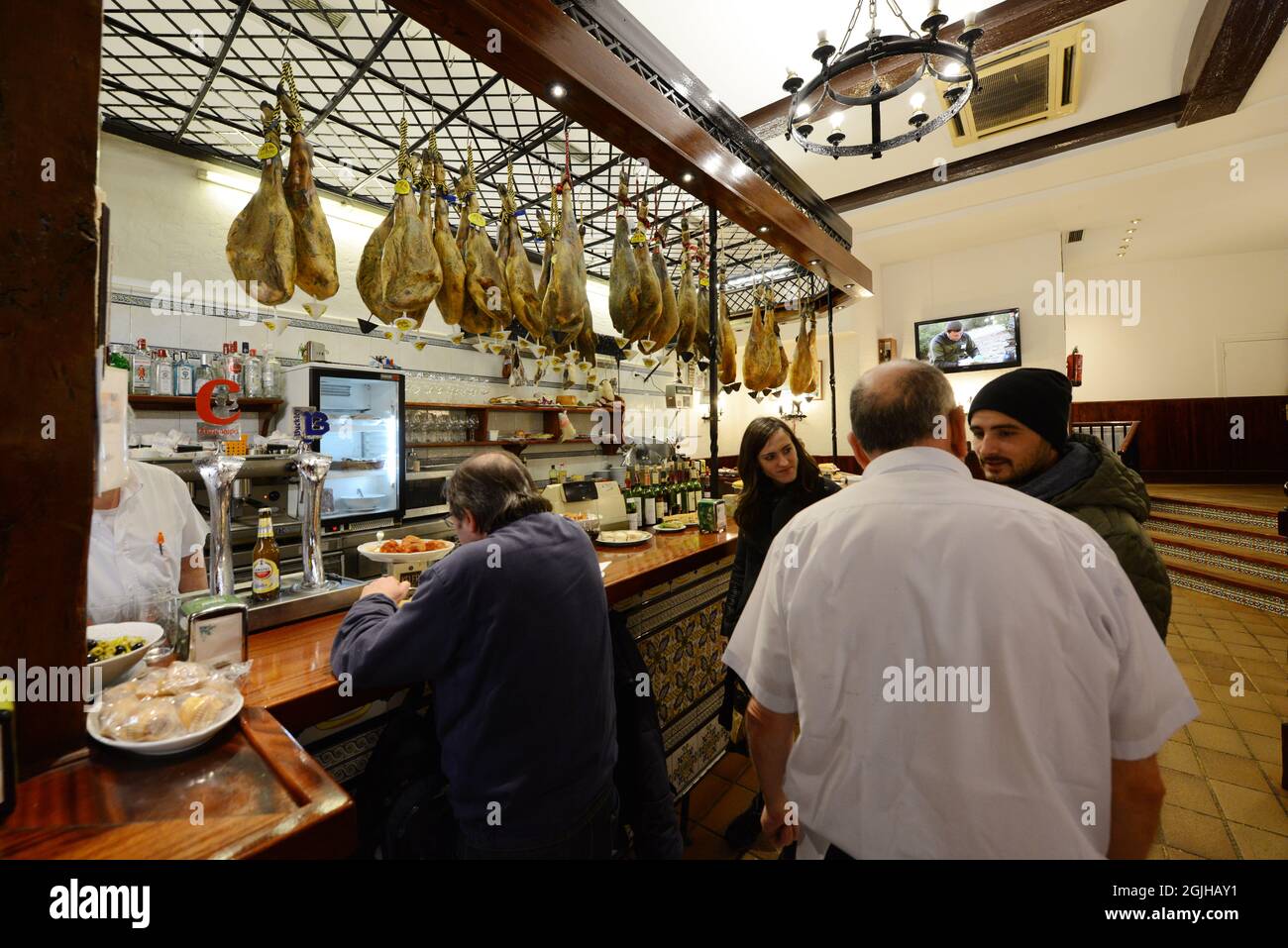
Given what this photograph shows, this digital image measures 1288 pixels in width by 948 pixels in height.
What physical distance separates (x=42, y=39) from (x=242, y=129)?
14.1 feet

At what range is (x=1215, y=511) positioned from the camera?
22.6 ft

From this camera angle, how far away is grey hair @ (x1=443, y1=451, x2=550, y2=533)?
1676mm

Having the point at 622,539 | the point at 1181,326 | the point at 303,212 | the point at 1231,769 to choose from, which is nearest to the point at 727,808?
the point at 622,539

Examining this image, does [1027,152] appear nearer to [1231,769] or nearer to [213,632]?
[1231,769]

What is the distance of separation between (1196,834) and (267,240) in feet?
15.9

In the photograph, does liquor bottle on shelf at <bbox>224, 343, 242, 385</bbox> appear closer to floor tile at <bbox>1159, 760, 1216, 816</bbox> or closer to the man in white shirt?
the man in white shirt

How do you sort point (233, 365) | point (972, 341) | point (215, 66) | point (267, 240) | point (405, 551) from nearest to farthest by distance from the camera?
point (267, 240)
point (405, 551)
point (215, 66)
point (233, 365)
point (972, 341)

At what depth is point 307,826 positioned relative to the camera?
0.81 m

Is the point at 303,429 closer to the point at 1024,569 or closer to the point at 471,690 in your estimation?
the point at 471,690

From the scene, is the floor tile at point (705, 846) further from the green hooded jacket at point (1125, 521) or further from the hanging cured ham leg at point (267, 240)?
the hanging cured ham leg at point (267, 240)

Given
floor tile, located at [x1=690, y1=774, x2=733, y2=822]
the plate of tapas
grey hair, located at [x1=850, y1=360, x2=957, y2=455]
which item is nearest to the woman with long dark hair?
floor tile, located at [x1=690, y1=774, x2=733, y2=822]

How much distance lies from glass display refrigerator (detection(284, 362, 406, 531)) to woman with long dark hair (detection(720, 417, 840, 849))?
3540mm
